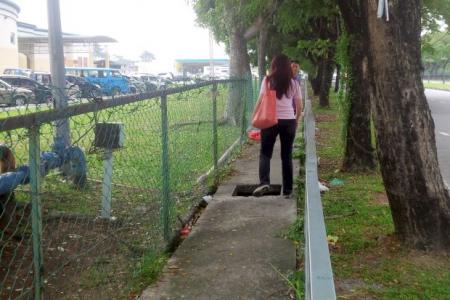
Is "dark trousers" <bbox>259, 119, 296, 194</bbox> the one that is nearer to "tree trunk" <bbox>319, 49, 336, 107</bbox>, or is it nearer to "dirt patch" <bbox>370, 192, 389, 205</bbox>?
"dirt patch" <bbox>370, 192, 389, 205</bbox>

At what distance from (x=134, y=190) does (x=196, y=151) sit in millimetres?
1740

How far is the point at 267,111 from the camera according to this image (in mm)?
6414

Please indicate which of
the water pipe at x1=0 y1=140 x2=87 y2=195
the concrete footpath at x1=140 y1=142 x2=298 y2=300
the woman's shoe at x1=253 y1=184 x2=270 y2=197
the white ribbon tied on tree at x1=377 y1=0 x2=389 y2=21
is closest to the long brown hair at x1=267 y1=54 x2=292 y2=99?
the woman's shoe at x1=253 y1=184 x2=270 y2=197

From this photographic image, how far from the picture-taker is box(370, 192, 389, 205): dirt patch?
638cm

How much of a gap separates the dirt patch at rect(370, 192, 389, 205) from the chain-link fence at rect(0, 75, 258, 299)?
6.90 feet

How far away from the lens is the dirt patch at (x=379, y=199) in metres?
6.38

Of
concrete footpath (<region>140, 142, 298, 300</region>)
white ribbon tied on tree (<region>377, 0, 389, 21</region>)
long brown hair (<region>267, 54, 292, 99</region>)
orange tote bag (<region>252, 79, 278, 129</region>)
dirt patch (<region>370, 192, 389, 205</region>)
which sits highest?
white ribbon tied on tree (<region>377, 0, 389, 21</region>)

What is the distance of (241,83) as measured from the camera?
11117mm

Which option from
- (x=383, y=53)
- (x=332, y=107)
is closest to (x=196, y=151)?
(x=383, y=53)

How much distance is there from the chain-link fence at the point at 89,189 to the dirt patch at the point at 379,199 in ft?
6.90

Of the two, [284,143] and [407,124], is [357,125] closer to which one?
[284,143]

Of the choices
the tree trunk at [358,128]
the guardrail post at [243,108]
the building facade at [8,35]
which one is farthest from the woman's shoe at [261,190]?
the building facade at [8,35]

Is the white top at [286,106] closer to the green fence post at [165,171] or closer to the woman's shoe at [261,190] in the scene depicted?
the woman's shoe at [261,190]

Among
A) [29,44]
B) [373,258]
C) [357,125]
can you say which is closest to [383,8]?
[373,258]
